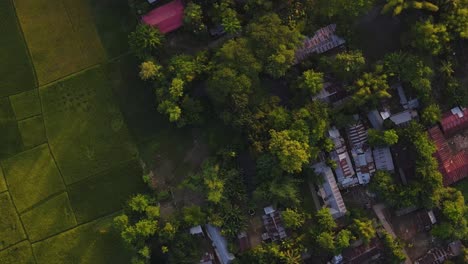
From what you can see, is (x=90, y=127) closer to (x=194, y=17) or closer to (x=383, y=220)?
(x=194, y=17)

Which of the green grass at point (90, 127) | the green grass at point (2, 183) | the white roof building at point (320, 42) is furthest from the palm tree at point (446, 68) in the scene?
the green grass at point (2, 183)

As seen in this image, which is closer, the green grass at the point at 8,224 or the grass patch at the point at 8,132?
the grass patch at the point at 8,132

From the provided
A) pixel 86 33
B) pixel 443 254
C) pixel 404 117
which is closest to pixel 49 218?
pixel 86 33

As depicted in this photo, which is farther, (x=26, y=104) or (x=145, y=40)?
(x=26, y=104)

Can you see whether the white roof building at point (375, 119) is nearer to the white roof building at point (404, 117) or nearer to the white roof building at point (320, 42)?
the white roof building at point (404, 117)

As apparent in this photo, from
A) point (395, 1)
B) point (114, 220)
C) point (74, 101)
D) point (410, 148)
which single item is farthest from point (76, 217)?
point (395, 1)

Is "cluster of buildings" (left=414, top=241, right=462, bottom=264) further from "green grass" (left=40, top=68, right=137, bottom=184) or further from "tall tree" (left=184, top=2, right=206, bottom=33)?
"green grass" (left=40, top=68, right=137, bottom=184)
